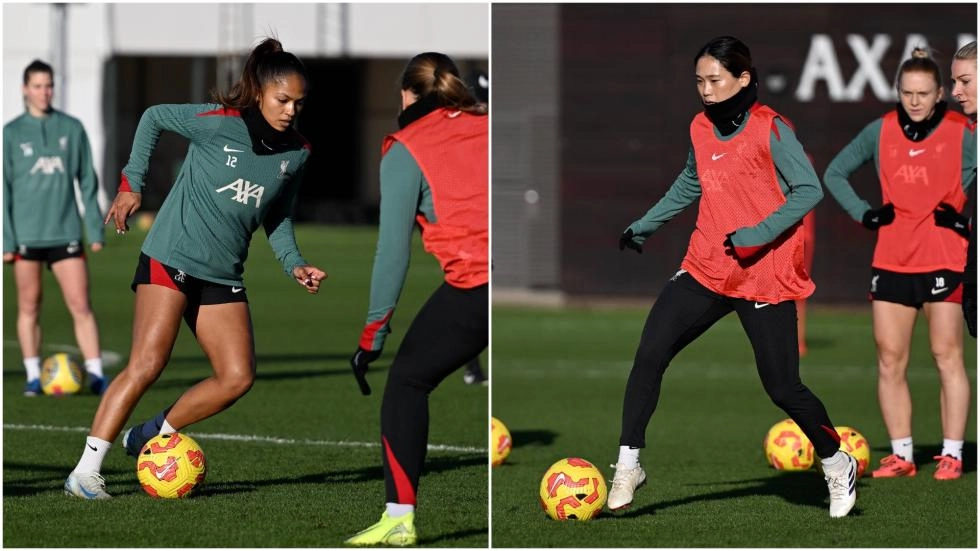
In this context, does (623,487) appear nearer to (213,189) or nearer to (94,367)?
(213,189)

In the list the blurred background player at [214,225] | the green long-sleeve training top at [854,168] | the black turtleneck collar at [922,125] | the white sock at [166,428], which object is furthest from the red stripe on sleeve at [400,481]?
the black turtleneck collar at [922,125]

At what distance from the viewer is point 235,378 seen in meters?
6.91

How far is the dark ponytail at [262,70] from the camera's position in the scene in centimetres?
639

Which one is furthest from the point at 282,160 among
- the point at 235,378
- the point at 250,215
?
the point at 235,378

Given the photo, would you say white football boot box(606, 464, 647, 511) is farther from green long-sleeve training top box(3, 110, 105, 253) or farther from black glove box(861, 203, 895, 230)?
green long-sleeve training top box(3, 110, 105, 253)

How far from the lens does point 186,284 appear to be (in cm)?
677

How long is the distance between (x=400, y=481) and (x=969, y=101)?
3.28 meters

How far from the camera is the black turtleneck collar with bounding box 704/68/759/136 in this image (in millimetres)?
6379

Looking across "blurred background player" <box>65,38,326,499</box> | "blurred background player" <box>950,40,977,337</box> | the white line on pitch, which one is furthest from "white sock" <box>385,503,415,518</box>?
"blurred background player" <box>950,40,977,337</box>

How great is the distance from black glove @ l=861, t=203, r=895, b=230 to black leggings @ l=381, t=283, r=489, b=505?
2926mm

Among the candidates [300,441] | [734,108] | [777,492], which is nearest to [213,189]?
[734,108]

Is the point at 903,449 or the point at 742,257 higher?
the point at 742,257

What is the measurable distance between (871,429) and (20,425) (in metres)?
5.17

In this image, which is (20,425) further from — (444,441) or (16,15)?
(16,15)
